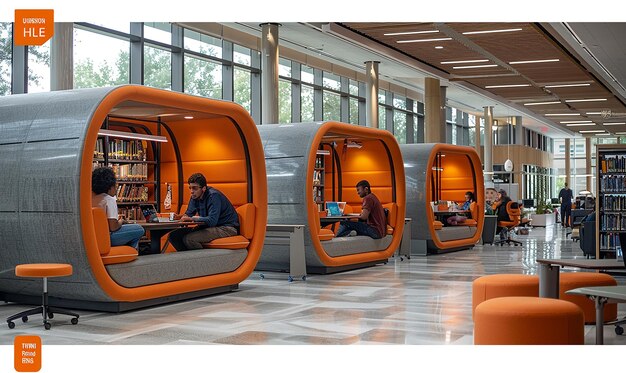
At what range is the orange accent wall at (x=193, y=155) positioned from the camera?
7.39 metres

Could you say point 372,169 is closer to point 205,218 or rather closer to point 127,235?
point 205,218

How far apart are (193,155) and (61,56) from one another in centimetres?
230

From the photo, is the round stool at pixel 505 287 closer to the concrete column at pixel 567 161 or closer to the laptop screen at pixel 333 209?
the laptop screen at pixel 333 209

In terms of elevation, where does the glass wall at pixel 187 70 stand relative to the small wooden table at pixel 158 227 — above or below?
above

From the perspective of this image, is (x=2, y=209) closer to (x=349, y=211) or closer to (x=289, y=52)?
(x=349, y=211)

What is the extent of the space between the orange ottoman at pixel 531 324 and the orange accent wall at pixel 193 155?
11.9 ft

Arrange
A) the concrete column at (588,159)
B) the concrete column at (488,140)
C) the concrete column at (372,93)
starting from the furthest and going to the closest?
1. the concrete column at (588,159)
2. the concrete column at (488,140)
3. the concrete column at (372,93)

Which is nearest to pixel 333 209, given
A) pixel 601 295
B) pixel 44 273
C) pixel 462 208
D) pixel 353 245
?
pixel 353 245

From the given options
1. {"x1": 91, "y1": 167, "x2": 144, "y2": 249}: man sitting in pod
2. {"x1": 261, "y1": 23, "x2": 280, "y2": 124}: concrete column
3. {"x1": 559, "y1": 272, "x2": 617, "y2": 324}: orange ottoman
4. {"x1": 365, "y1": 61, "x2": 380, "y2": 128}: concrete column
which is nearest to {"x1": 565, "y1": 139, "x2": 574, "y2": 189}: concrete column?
{"x1": 365, "y1": 61, "x2": 380, "y2": 128}: concrete column

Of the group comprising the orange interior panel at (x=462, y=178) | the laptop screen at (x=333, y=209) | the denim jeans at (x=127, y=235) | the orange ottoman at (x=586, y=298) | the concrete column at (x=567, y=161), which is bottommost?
the orange ottoman at (x=586, y=298)

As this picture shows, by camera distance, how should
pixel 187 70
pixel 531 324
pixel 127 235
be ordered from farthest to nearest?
pixel 187 70 < pixel 127 235 < pixel 531 324

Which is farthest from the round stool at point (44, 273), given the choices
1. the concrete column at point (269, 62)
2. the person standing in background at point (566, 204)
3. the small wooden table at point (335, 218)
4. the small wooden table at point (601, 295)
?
the person standing in background at point (566, 204)

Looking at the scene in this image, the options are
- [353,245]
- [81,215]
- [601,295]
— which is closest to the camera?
[601,295]

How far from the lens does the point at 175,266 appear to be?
8.48 meters
